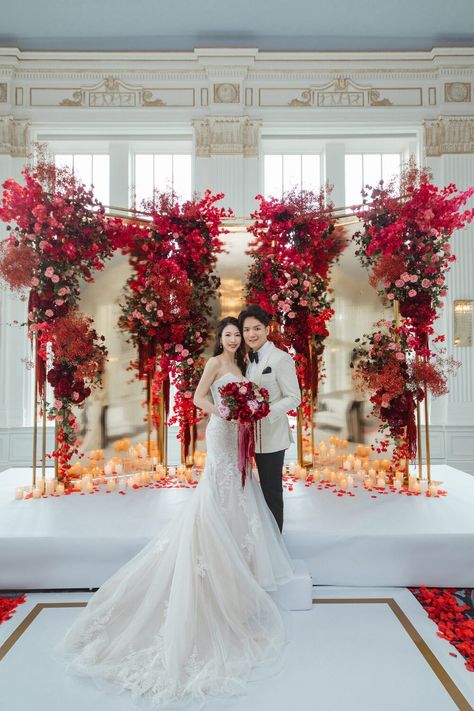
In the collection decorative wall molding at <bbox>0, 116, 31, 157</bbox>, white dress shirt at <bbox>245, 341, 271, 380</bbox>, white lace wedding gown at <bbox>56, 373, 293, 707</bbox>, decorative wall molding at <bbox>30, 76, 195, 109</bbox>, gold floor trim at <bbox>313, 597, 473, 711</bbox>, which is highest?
decorative wall molding at <bbox>30, 76, 195, 109</bbox>

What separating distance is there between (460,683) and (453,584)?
1.18 meters

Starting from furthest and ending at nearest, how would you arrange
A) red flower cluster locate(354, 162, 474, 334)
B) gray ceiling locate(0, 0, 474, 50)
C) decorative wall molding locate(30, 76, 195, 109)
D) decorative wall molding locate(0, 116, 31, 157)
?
1. decorative wall molding locate(30, 76, 195, 109)
2. decorative wall molding locate(0, 116, 31, 157)
3. gray ceiling locate(0, 0, 474, 50)
4. red flower cluster locate(354, 162, 474, 334)

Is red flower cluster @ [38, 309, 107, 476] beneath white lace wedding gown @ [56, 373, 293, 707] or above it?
above

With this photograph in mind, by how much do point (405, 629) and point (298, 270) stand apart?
3478mm

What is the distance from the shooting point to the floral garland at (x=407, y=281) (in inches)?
188

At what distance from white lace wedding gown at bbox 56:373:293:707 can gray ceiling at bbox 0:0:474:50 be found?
20.5 feet

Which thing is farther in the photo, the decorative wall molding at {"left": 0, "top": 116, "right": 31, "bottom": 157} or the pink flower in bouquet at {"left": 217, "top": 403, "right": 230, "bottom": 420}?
the decorative wall molding at {"left": 0, "top": 116, "right": 31, "bottom": 157}

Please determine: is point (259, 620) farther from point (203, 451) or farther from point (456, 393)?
point (456, 393)

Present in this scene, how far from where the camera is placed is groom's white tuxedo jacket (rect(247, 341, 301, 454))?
3453 millimetres

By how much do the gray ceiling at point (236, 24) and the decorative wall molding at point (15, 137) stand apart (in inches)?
43.5

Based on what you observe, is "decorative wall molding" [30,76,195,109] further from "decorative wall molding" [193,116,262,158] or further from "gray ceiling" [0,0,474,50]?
"gray ceiling" [0,0,474,50]

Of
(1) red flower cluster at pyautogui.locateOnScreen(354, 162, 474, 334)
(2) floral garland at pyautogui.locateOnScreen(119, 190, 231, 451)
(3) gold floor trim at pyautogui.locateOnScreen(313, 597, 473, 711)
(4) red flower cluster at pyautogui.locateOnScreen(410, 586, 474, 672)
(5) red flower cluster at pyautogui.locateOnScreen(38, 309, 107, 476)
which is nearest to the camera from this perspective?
(3) gold floor trim at pyautogui.locateOnScreen(313, 597, 473, 711)

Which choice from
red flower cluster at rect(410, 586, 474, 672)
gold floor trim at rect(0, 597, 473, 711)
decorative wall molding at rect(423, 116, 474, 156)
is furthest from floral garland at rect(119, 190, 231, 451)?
decorative wall molding at rect(423, 116, 474, 156)

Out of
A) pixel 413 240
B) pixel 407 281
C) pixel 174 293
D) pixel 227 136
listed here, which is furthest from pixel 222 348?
pixel 227 136
